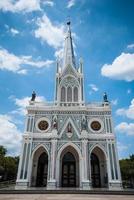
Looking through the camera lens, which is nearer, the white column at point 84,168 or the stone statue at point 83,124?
the white column at point 84,168

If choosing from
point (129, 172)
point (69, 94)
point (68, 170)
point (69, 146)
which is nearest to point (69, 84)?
point (69, 94)

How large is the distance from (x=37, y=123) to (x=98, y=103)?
9966 millimetres

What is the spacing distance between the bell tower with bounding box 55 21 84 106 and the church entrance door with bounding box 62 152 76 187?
802 centimetres

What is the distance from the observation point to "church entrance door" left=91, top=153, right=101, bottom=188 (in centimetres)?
2536

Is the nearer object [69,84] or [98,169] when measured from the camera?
[98,169]

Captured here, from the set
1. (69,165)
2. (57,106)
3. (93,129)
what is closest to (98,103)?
(93,129)

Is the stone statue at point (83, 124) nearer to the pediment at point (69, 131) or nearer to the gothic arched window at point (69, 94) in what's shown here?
the pediment at point (69, 131)

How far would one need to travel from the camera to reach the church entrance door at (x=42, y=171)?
25506 millimetres

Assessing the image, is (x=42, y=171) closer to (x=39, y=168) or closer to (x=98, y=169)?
(x=39, y=168)

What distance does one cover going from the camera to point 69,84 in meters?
30.4

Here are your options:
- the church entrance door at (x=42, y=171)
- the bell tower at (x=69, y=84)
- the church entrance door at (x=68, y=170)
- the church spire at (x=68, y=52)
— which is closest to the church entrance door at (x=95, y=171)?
the church entrance door at (x=68, y=170)

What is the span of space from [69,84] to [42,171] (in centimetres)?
1402

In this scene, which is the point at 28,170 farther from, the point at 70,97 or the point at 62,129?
the point at 70,97

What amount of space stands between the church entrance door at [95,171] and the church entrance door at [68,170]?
2694mm
